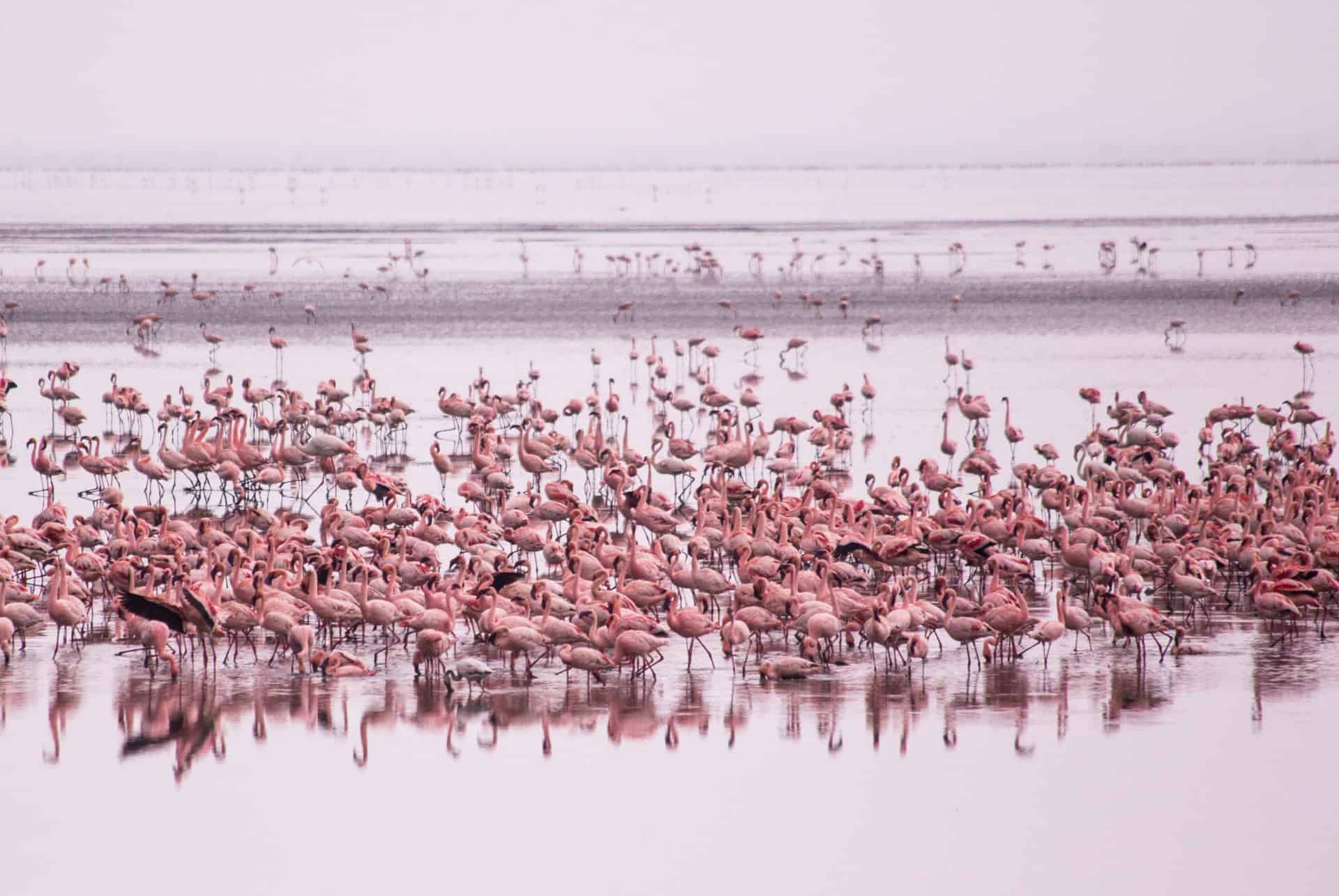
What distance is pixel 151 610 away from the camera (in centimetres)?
1126

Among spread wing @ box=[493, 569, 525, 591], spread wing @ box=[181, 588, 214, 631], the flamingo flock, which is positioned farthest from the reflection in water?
spread wing @ box=[493, 569, 525, 591]

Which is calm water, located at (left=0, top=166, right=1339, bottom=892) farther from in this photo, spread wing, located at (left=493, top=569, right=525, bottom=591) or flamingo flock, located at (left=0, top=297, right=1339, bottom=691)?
spread wing, located at (left=493, top=569, right=525, bottom=591)

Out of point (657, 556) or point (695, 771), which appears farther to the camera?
point (657, 556)

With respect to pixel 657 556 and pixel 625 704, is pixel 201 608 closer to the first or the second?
pixel 625 704

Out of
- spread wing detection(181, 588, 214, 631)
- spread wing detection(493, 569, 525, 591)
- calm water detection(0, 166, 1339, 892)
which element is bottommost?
calm water detection(0, 166, 1339, 892)

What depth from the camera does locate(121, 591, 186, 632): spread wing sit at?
36.7 feet

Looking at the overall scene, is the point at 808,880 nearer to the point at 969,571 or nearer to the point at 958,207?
the point at 969,571

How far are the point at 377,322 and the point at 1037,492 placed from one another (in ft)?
66.3

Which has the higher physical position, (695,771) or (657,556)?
(657,556)

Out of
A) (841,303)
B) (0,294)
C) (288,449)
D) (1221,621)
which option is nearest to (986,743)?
(1221,621)

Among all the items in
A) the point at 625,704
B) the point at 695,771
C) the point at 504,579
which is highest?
the point at 504,579

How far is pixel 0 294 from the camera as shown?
39906 mm

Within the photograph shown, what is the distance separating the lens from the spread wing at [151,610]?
1119 centimetres

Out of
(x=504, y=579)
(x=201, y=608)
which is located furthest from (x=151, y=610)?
(x=504, y=579)
